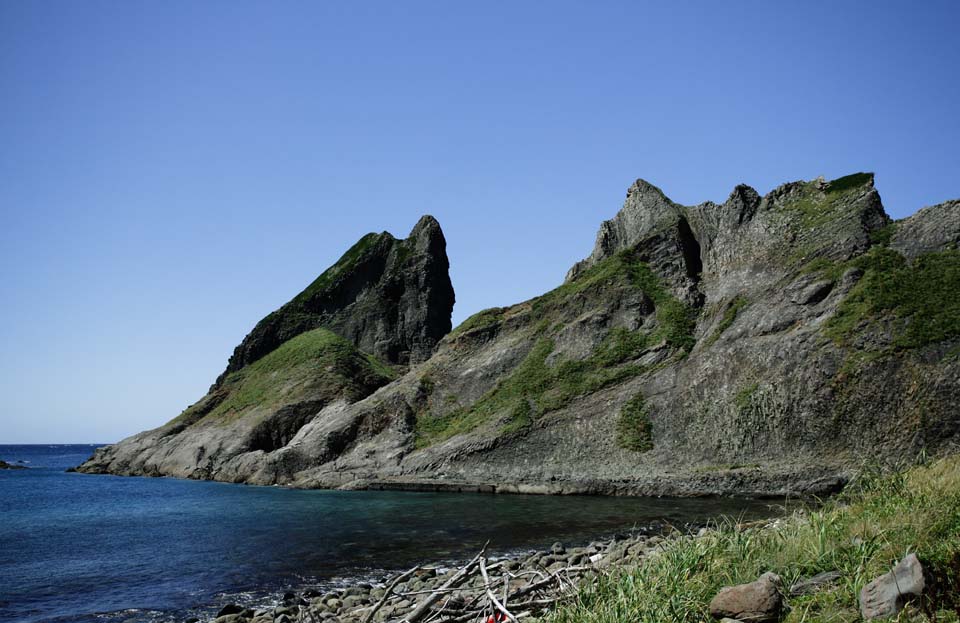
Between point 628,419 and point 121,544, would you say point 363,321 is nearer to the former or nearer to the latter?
point 628,419

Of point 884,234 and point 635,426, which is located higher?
point 884,234

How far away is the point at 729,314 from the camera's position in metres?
52.9

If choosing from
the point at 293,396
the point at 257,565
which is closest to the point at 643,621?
the point at 257,565

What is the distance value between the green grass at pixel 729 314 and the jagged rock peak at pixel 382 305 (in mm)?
55734

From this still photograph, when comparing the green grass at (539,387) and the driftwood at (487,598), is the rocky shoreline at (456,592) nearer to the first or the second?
the driftwood at (487,598)

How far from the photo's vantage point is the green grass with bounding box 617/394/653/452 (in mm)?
46500

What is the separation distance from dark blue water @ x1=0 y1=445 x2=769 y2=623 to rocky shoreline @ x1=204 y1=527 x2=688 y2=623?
6.18ft

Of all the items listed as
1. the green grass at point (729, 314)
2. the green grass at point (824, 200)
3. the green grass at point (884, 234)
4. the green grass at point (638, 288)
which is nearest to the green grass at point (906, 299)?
the green grass at point (884, 234)

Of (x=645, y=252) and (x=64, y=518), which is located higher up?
(x=645, y=252)

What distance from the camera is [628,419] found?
48.8m

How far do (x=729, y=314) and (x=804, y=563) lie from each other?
47.5 m

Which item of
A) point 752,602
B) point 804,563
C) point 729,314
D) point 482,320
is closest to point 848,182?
point 729,314

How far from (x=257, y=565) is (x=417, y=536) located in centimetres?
747

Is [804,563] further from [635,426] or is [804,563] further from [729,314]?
[729,314]
